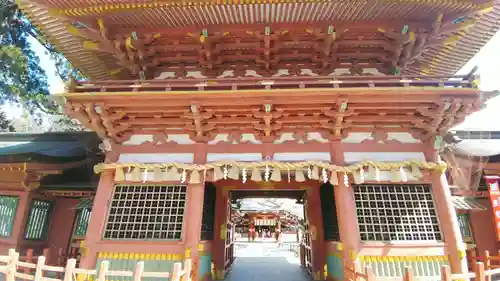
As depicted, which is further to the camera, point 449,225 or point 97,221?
point 97,221

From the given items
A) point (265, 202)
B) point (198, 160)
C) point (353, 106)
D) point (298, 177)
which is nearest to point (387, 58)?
point (353, 106)

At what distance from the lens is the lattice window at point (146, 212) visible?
7824mm

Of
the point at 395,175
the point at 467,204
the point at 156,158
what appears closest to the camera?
the point at 395,175

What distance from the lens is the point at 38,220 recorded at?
10547 millimetres

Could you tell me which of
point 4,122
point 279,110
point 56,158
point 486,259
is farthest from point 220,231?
point 4,122

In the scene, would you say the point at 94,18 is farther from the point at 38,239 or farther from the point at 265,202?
the point at 265,202

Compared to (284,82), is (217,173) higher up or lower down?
lower down

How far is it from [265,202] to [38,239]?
24192 millimetres

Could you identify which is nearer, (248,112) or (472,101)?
(472,101)

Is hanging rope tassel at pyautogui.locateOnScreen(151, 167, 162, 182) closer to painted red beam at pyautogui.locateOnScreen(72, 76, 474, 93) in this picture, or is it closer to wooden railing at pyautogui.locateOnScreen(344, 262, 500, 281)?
painted red beam at pyautogui.locateOnScreen(72, 76, 474, 93)

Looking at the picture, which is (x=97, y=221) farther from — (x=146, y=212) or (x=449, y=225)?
(x=449, y=225)

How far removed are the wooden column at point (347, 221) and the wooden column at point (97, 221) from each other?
6018mm

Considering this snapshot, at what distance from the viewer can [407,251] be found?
7246 millimetres

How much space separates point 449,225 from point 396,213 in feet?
3.88
